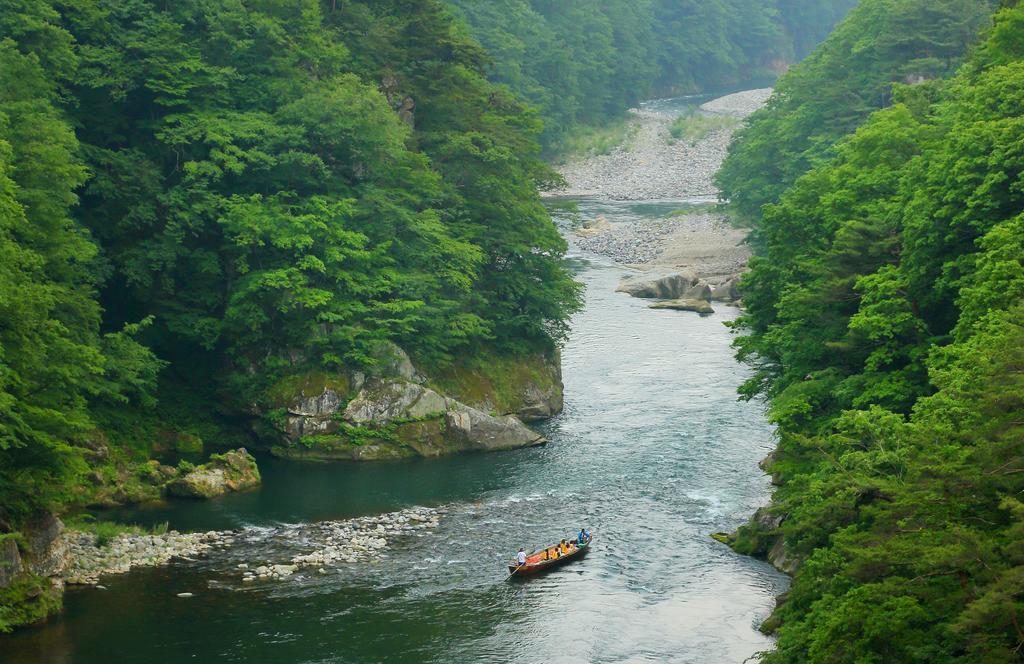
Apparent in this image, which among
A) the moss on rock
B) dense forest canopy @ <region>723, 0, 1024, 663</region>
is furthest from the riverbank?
the moss on rock

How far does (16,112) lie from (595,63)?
4679 inches

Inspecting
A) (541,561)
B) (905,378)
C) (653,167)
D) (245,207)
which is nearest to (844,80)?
(653,167)

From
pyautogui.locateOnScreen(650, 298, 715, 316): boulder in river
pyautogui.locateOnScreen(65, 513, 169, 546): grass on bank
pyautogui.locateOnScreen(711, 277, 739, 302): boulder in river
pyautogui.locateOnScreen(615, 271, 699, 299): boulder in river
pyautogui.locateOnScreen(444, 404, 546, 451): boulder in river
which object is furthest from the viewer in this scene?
pyautogui.locateOnScreen(711, 277, 739, 302): boulder in river

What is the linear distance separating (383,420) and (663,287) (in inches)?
1444

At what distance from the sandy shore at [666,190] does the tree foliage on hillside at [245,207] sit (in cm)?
2059

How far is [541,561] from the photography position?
4600 centimetres

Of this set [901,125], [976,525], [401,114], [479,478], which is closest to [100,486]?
[479,478]

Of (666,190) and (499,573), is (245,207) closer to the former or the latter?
(499,573)

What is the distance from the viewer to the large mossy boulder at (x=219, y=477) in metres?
53.4

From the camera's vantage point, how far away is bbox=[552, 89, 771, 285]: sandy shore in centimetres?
10462

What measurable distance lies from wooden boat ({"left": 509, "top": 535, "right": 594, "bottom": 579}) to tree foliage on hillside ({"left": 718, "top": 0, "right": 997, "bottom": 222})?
4900cm

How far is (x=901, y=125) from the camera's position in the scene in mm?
63062

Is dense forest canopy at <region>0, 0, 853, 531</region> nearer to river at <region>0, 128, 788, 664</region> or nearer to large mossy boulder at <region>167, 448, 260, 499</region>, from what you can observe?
large mossy boulder at <region>167, 448, 260, 499</region>

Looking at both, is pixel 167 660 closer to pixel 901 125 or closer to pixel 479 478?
pixel 479 478
